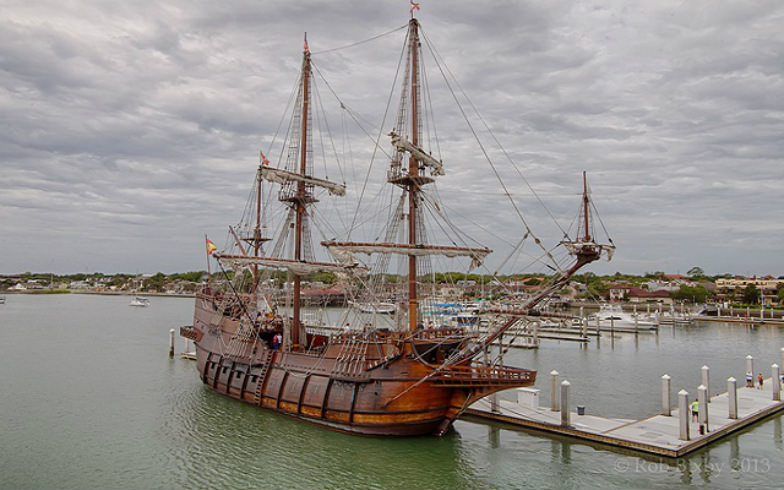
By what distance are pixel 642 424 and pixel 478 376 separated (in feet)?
23.5

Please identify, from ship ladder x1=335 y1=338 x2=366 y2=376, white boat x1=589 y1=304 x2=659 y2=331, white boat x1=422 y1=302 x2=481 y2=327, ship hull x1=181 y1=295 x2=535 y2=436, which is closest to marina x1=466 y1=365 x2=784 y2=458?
ship hull x1=181 y1=295 x2=535 y2=436

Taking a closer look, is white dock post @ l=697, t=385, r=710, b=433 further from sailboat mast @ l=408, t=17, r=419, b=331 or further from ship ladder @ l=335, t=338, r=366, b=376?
ship ladder @ l=335, t=338, r=366, b=376

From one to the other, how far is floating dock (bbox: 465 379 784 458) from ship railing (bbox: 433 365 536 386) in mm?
2744

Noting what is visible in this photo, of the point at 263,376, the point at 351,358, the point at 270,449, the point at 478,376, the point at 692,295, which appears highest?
the point at 692,295

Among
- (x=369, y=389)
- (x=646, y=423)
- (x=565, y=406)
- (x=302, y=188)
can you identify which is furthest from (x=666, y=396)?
(x=302, y=188)

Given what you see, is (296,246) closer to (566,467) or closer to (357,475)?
(357,475)

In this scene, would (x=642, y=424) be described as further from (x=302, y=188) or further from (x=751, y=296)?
(x=751, y=296)

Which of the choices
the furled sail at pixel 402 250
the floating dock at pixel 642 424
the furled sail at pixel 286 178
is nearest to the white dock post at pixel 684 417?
the floating dock at pixel 642 424

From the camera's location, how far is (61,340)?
176ft

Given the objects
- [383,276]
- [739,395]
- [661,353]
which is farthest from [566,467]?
[661,353]

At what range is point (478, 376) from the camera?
20.3 metres

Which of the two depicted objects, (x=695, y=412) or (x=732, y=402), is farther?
(x=732, y=402)

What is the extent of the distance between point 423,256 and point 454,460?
8564 mm

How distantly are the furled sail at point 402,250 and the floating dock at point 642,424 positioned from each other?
664 centimetres
